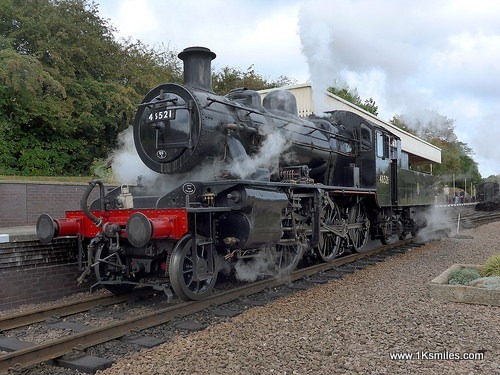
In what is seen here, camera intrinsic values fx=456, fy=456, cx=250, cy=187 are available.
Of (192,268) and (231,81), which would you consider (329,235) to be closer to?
(192,268)

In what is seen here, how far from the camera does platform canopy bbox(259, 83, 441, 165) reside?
17.2 m

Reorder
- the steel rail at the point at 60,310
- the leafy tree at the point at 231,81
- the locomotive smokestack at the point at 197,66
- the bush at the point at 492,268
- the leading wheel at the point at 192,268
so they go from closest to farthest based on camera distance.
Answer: the steel rail at the point at 60,310, the leading wheel at the point at 192,268, the bush at the point at 492,268, the locomotive smokestack at the point at 197,66, the leafy tree at the point at 231,81

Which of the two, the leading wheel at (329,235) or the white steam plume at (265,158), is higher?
the white steam plume at (265,158)

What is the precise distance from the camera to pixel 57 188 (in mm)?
11367

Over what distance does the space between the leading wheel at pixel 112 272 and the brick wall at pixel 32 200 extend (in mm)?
4743

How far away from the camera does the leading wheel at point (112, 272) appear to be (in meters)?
6.47

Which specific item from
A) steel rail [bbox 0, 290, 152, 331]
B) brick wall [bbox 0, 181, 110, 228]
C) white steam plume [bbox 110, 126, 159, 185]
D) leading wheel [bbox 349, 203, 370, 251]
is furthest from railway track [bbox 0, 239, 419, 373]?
brick wall [bbox 0, 181, 110, 228]

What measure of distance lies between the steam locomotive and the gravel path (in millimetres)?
1085

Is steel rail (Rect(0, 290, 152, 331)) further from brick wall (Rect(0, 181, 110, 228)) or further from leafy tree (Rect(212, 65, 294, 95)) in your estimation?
leafy tree (Rect(212, 65, 294, 95))

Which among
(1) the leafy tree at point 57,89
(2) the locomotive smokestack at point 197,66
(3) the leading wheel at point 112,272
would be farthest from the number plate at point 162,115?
(1) the leafy tree at point 57,89

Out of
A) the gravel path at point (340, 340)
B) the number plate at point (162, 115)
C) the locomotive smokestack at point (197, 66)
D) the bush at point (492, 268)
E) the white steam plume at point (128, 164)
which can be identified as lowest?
the gravel path at point (340, 340)

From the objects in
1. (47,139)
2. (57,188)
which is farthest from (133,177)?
(47,139)

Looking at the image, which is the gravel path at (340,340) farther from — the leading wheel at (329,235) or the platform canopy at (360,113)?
the platform canopy at (360,113)

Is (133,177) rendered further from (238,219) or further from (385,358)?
(385,358)
